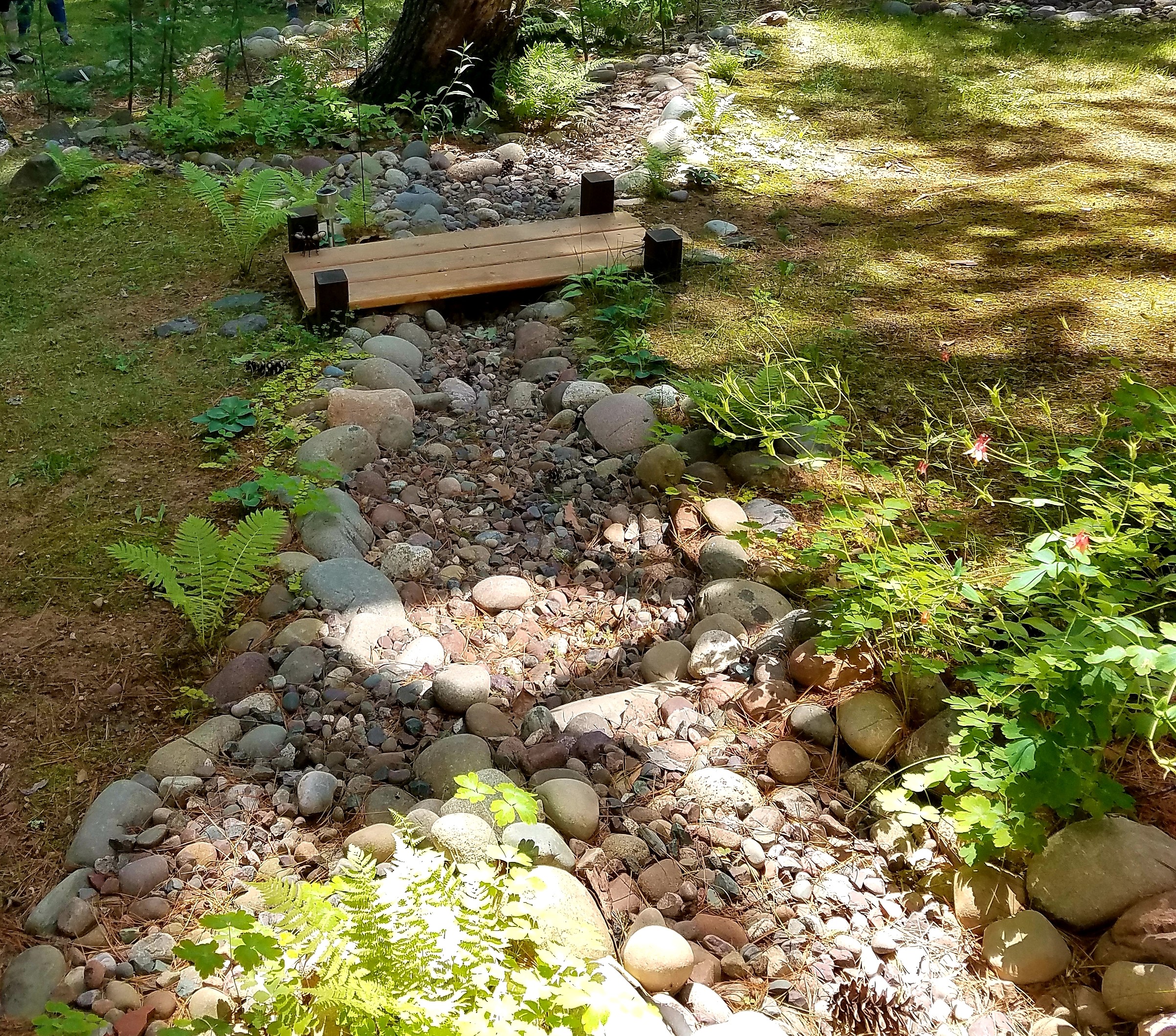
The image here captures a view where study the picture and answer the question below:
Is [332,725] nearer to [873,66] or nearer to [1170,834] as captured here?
[1170,834]

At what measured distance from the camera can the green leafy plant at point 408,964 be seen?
5.70ft

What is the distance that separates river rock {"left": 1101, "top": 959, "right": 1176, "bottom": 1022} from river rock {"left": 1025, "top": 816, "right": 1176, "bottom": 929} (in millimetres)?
136

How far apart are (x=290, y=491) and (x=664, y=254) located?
233 cm

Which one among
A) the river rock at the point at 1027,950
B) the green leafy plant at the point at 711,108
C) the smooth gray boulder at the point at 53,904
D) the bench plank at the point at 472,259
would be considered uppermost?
the green leafy plant at the point at 711,108

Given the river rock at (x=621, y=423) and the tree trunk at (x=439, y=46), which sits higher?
the tree trunk at (x=439, y=46)

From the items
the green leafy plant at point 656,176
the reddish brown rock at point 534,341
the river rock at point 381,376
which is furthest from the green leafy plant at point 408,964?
the green leafy plant at point 656,176

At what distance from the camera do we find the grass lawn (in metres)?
4.28

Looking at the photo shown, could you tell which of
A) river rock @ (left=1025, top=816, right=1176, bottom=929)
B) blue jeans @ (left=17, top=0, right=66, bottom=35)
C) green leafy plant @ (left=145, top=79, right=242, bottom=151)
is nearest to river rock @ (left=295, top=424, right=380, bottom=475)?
river rock @ (left=1025, top=816, right=1176, bottom=929)

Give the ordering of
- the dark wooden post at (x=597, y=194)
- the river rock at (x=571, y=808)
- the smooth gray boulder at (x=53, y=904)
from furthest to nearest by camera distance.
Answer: the dark wooden post at (x=597, y=194) → the river rock at (x=571, y=808) → the smooth gray boulder at (x=53, y=904)

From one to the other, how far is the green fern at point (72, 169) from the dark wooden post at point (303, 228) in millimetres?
1703

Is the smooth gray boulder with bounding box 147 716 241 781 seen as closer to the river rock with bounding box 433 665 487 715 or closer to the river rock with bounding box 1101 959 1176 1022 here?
the river rock with bounding box 433 665 487 715

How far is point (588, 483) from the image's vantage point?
386cm

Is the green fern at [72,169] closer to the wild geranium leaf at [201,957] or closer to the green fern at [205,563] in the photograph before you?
the green fern at [205,563]

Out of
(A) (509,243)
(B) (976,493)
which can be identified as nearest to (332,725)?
(B) (976,493)
